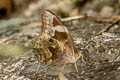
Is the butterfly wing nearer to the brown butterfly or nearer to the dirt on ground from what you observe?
the brown butterfly

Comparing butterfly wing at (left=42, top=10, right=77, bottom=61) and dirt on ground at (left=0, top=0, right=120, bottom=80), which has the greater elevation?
butterfly wing at (left=42, top=10, right=77, bottom=61)

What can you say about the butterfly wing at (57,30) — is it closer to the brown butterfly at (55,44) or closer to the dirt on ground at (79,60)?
the brown butterfly at (55,44)

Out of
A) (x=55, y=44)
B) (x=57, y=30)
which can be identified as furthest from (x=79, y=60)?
(x=57, y=30)

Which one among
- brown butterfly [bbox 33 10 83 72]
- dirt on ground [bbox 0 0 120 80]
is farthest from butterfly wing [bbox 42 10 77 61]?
dirt on ground [bbox 0 0 120 80]

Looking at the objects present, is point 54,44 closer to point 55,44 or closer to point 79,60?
point 55,44

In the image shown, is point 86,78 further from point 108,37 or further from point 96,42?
point 108,37

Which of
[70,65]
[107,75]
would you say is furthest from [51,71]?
[107,75]

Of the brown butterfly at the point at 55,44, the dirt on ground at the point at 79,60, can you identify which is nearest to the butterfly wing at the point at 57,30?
the brown butterfly at the point at 55,44
